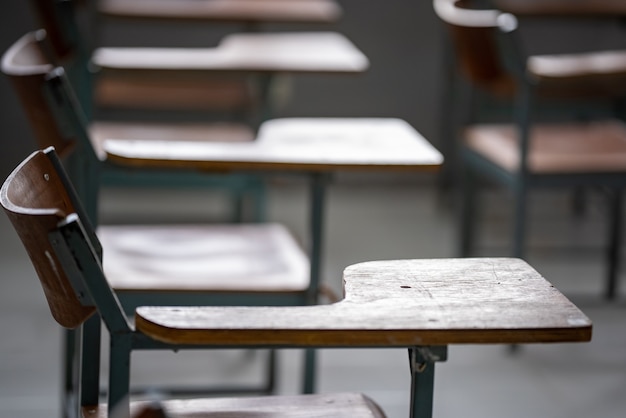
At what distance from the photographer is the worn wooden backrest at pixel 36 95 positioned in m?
2.19

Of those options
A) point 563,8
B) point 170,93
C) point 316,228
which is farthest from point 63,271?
point 563,8

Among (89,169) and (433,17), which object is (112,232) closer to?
(89,169)

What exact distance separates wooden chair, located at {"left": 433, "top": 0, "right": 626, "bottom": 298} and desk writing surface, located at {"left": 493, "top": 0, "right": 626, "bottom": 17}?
390 mm

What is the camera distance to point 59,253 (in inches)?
56.1

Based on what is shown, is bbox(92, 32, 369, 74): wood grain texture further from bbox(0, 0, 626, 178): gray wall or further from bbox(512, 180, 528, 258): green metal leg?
bbox(0, 0, 626, 178): gray wall

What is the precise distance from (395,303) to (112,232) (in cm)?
131

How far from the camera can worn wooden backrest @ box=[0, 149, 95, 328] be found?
141 centimetres

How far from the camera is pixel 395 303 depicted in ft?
4.91

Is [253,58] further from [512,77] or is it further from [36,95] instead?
[36,95]

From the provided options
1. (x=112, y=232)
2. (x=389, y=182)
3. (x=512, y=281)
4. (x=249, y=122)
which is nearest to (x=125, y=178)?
(x=112, y=232)

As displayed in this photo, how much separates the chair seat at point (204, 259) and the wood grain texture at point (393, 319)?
811mm

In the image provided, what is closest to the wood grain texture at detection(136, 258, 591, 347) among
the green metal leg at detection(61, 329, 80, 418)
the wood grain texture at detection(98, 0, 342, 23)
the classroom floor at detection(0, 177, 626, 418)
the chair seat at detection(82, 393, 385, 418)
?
the chair seat at detection(82, 393, 385, 418)

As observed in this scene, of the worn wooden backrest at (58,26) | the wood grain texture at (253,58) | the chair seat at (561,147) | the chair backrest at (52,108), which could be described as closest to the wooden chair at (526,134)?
the chair seat at (561,147)

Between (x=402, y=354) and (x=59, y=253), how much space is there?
6.59 feet
